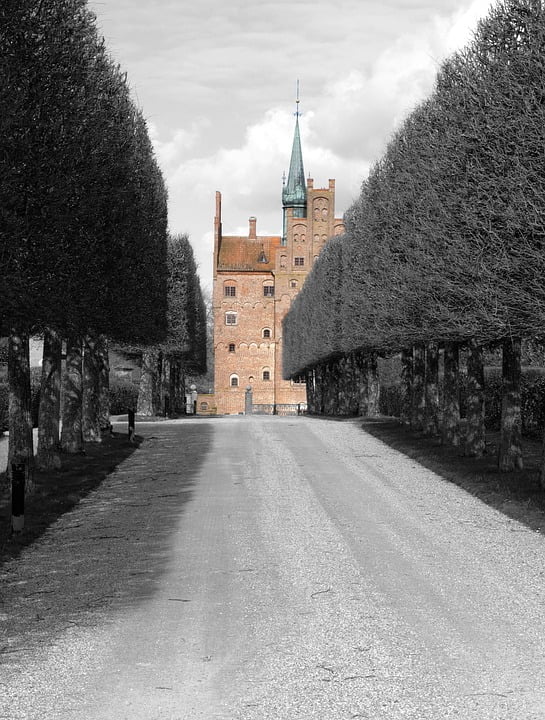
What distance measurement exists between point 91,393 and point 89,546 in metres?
16.1

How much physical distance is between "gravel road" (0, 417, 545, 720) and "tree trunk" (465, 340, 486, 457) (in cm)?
735

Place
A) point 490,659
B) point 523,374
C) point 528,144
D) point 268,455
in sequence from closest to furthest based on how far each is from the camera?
point 490,659
point 528,144
point 268,455
point 523,374

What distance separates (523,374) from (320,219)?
61.8 m

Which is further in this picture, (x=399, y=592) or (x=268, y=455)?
(x=268, y=455)

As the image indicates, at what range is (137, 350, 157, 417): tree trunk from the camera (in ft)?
159

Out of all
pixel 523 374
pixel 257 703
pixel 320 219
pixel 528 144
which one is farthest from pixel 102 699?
pixel 320 219

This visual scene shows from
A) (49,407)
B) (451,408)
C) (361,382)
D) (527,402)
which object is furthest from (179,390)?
(49,407)

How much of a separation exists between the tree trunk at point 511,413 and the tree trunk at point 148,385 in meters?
30.3

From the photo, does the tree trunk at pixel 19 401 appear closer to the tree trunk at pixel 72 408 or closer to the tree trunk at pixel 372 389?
the tree trunk at pixel 72 408

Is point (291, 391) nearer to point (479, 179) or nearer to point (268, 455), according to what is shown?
point (268, 455)

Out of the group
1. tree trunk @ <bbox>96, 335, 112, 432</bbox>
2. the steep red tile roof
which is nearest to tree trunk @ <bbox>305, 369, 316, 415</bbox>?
the steep red tile roof

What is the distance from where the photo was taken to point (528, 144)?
15.7 metres

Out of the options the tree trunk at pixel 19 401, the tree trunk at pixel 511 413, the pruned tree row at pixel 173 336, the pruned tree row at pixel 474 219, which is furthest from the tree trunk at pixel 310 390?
the tree trunk at pixel 19 401

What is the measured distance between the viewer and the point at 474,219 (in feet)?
55.9
